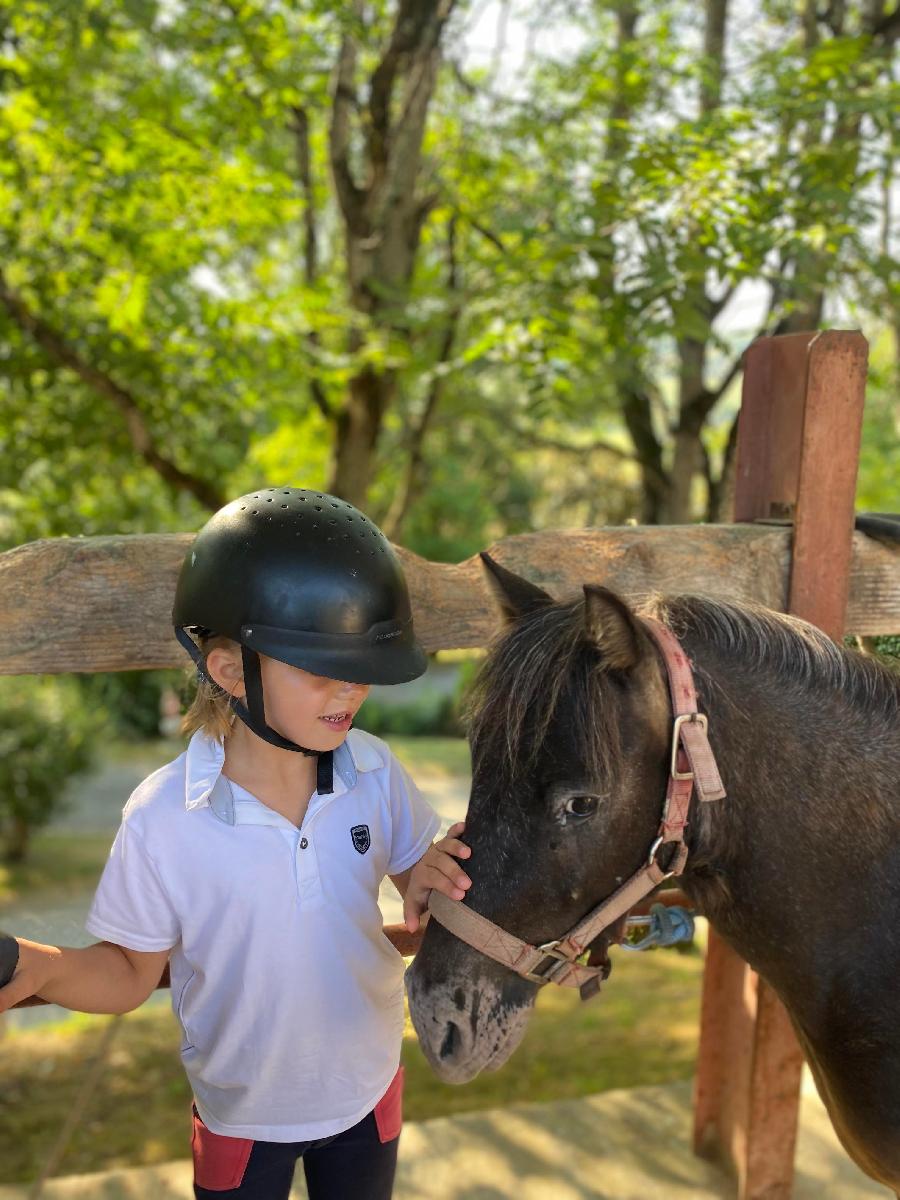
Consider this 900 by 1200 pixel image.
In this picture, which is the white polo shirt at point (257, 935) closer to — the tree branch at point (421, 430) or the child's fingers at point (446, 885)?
the child's fingers at point (446, 885)

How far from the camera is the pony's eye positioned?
1466 millimetres

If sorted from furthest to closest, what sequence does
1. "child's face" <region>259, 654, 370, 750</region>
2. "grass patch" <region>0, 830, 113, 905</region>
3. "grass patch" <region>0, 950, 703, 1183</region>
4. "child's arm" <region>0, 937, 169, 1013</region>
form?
"grass patch" <region>0, 830, 113, 905</region>, "grass patch" <region>0, 950, 703, 1183</region>, "child's face" <region>259, 654, 370, 750</region>, "child's arm" <region>0, 937, 169, 1013</region>

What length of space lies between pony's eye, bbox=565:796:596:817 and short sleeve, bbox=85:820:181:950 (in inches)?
26.2

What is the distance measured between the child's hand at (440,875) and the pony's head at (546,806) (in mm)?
26

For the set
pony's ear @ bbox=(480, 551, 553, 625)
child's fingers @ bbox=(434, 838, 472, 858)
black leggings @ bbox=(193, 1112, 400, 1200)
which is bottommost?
black leggings @ bbox=(193, 1112, 400, 1200)

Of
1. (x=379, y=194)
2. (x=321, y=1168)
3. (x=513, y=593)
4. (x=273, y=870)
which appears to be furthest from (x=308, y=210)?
(x=321, y=1168)

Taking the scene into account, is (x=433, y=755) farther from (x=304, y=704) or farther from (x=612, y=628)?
(x=612, y=628)

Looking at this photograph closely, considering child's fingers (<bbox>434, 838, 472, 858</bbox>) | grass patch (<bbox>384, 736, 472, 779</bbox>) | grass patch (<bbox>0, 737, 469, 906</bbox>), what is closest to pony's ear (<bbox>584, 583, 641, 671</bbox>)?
child's fingers (<bbox>434, 838, 472, 858</bbox>)

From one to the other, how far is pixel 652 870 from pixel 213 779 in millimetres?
728

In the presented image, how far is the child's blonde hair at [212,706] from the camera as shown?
5.50 ft

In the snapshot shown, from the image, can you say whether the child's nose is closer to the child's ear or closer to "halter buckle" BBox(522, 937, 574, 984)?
the child's ear

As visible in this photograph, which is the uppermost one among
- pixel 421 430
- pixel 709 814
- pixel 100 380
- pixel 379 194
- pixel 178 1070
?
pixel 379 194

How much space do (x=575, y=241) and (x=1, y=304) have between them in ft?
12.5

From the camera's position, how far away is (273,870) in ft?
5.23
